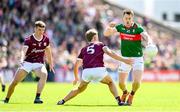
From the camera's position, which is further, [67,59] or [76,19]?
[76,19]

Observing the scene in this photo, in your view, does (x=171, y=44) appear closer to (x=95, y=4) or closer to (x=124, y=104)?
(x=95, y=4)

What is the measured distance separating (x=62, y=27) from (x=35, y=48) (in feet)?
76.1

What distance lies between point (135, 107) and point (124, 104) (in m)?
0.71

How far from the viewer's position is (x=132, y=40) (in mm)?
20938

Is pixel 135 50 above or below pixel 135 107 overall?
above

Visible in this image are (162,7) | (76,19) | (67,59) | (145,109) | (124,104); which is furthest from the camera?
A: (162,7)

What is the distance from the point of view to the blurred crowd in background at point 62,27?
135 ft

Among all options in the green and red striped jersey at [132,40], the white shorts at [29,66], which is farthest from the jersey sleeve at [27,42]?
the green and red striped jersey at [132,40]

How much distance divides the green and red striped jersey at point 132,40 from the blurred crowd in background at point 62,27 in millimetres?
17162

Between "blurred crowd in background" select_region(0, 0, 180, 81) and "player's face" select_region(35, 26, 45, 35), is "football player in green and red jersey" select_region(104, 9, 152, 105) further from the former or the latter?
"blurred crowd in background" select_region(0, 0, 180, 81)

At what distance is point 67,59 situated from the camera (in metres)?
42.6

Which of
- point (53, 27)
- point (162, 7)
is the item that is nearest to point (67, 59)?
point (53, 27)

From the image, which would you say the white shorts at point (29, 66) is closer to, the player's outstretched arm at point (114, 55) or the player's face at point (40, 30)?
the player's face at point (40, 30)

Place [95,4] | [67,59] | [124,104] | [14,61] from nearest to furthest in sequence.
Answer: [124,104]
[14,61]
[67,59]
[95,4]
